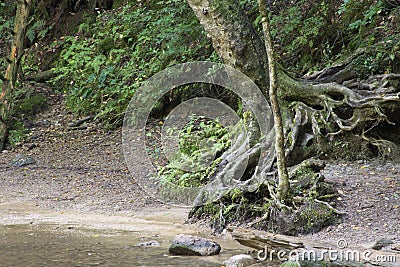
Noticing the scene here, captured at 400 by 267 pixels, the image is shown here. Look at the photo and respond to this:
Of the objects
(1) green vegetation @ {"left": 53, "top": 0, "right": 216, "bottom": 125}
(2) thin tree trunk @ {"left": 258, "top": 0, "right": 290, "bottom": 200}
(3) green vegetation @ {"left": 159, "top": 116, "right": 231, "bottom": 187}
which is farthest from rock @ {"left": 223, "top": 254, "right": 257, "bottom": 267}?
(1) green vegetation @ {"left": 53, "top": 0, "right": 216, "bottom": 125}

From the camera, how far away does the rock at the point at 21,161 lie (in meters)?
12.0

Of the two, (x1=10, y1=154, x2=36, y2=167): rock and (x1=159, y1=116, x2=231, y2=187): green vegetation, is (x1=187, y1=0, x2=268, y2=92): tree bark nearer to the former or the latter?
(x1=159, y1=116, x2=231, y2=187): green vegetation

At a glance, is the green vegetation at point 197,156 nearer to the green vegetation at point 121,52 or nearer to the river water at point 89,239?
the river water at point 89,239

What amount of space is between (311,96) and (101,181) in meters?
4.07

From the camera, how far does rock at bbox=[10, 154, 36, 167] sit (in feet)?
39.2

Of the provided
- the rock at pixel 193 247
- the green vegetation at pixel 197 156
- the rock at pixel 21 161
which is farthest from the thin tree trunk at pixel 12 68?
the rock at pixel 193 247

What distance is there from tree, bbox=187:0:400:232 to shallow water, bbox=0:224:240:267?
6.29ft

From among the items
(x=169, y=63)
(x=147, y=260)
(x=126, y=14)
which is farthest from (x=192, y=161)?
(x=126, y=14)

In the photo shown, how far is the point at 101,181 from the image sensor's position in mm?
10258

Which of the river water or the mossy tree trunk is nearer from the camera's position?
the river water

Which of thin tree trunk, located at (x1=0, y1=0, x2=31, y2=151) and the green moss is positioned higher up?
thin tree trunk, located at (x1=0, y1=0, x2=31, y2=151)

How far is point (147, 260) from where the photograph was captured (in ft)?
17.9

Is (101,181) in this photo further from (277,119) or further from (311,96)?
(277,119)

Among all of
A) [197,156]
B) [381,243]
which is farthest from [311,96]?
[381,243]
